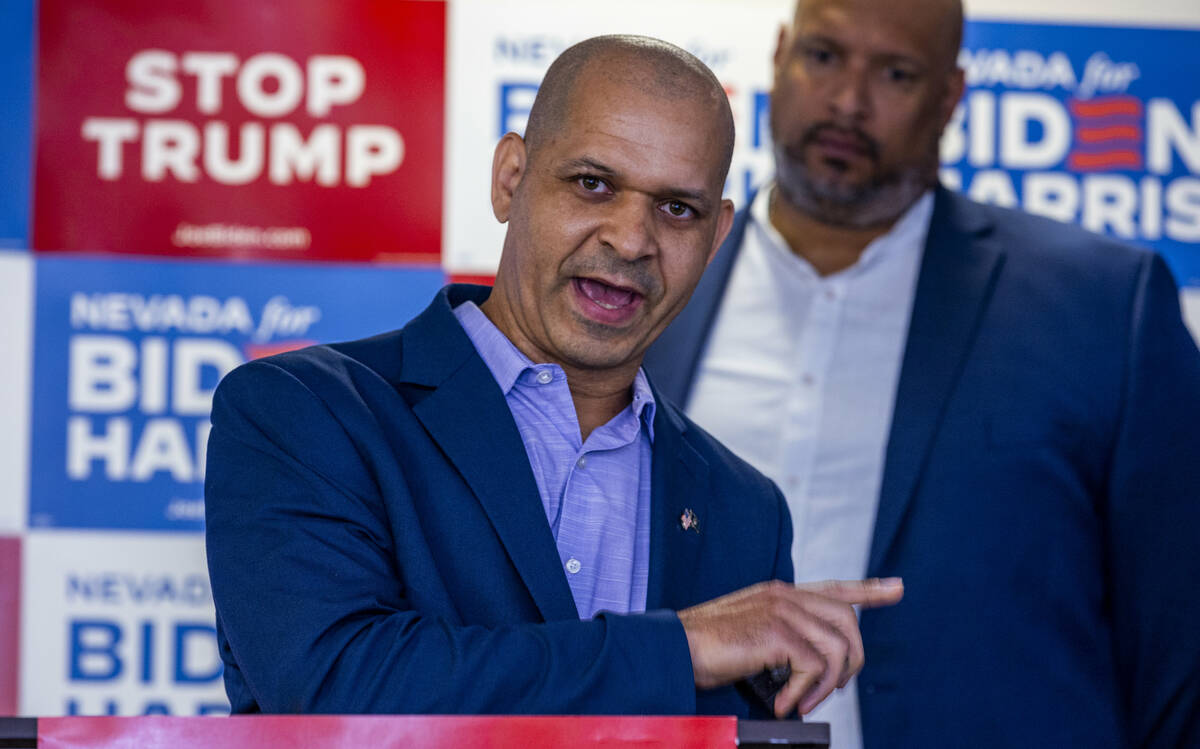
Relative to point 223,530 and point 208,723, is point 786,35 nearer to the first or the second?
point 223,530

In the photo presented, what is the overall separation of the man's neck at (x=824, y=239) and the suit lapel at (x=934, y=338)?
0.53 feet

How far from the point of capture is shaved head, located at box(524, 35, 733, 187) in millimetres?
1599

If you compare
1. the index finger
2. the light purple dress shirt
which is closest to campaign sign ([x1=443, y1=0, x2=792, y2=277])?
the light purple dress shirt

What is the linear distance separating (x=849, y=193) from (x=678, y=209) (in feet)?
4.73

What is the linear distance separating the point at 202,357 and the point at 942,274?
1776 mm

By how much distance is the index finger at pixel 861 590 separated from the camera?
138cm

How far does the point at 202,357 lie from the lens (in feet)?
11.4

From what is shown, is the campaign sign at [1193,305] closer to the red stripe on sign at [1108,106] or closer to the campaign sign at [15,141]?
the red stripe on sign at [1108,106]

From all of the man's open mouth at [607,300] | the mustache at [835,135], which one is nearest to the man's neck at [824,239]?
the mustache at [835,135]

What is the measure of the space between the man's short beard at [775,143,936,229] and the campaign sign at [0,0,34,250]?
5.97 ft

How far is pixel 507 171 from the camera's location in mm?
1738

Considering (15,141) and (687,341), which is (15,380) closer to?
(15,141)

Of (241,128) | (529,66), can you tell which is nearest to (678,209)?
(529,66)

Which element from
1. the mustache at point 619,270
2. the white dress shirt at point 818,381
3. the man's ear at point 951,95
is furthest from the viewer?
the man's ear at point 951,95
